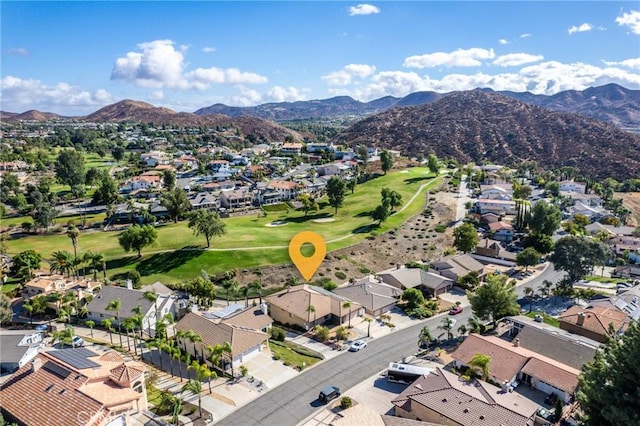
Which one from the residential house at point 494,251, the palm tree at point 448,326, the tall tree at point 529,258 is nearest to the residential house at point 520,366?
the palm tree at point 448,326

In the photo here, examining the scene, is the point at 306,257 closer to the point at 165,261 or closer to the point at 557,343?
the point at 165,261

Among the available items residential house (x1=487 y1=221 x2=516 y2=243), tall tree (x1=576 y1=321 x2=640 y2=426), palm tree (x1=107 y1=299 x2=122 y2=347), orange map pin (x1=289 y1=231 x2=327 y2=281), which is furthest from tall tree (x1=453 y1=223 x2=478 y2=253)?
palm tree (x1=107 y1=299 x2=122 y2=347)

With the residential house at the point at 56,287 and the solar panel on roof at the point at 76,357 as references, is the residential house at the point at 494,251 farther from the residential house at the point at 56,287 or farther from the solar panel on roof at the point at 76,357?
the solar panel on roof at the point at 76,357

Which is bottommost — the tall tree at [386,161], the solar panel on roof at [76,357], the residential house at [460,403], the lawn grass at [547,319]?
the lawn grass at [547,319]

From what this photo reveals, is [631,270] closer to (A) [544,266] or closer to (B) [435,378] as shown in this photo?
(A) [544,266]

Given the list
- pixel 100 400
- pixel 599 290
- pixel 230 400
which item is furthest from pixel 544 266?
pixel 100 400

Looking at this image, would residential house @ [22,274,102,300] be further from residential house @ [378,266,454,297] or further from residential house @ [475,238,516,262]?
residential house @ [475,238,516,262]

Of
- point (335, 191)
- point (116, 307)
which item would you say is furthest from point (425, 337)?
point (335, 191)
